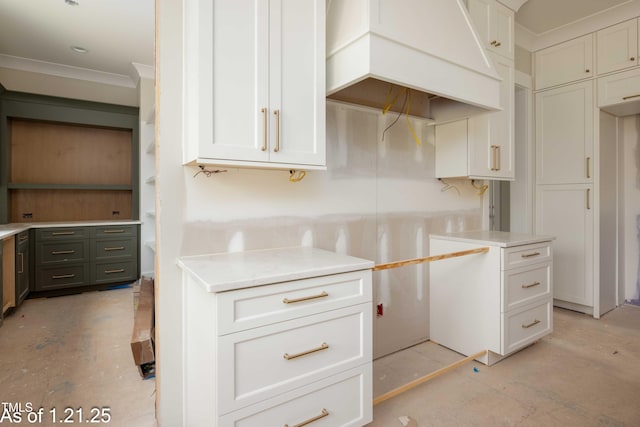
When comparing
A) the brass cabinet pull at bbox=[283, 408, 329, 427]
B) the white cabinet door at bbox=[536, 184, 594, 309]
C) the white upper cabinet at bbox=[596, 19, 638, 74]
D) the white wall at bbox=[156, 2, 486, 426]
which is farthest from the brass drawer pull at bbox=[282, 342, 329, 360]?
the white upper cabinet at bbox=[596, 19, 638, 74]

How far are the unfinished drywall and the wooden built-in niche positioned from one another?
233 inches

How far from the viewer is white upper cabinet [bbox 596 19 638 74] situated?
288 cm

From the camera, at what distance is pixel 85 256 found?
13.4 feet

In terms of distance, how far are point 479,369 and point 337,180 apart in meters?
1.57

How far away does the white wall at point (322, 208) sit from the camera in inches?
61.0

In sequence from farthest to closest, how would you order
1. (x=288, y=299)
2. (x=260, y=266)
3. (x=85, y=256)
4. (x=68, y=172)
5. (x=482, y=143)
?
(x=68, y=172), (x=85, y=256), (x=482, y=143), (x=260, y=266), (x=288, y=299)

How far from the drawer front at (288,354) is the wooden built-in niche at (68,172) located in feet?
14.0

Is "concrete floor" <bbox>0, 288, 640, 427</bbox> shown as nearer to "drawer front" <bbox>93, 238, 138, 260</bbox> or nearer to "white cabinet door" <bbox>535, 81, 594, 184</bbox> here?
"drawer front" <bbox>93, 238, 138, 260</bbox>

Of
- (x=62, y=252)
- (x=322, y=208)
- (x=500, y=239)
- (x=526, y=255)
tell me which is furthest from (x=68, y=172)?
(x=526, y=255)

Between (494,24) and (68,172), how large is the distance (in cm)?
518

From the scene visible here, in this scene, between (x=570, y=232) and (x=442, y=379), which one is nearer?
(x=442, y=379)

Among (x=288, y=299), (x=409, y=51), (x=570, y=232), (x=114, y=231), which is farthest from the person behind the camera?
(x=114, y=231)

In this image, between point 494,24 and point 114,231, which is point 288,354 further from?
point 114,231

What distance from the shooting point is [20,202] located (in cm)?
424
